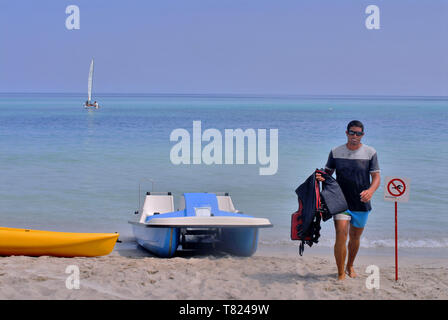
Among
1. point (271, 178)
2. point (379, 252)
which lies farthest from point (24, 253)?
point (271, 178)

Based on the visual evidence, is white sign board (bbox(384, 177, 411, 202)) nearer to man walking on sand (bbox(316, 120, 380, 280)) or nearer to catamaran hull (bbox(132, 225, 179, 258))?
man walking on sand (bbox(316, 120, 380, 280))

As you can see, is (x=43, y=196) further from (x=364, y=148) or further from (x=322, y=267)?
(x=364, y=148)

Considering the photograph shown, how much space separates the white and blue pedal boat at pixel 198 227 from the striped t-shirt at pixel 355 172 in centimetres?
195

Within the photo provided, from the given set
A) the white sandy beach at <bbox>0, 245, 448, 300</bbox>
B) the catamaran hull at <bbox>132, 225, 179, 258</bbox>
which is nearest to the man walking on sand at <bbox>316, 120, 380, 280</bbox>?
the white sandy beach at <bbox>0, 245, 448, 300</bbox>

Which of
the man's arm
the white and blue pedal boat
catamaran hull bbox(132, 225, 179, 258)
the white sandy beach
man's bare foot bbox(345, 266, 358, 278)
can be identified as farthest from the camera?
catamaran hull bbox(132, 225, 179, 258)

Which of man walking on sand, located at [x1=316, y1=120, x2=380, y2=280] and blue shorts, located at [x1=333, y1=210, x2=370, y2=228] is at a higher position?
man walking on sand, located at [x1=316, y1=120, x2=380, y2=280]

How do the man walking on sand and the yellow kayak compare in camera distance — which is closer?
the man walking on sand

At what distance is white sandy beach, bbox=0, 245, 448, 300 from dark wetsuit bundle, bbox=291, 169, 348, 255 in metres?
0.62

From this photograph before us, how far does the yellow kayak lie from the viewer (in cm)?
775

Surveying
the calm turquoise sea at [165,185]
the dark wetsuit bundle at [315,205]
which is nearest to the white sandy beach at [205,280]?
the dark wetsuit bundle at [315,205]

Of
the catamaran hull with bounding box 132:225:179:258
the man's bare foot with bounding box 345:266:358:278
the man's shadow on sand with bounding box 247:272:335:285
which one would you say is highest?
the catamaran hull with bounding box 132:225:179:258

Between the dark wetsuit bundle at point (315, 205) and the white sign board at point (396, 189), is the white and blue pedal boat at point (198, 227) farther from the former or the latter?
the white sign board at point (396, 189)

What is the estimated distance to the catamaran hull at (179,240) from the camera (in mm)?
8016
